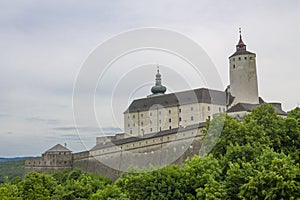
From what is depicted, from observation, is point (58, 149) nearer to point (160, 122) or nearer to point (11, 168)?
point (160, 122)

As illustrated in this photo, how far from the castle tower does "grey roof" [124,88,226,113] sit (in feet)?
6.91

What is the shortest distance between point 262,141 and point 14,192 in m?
19.6

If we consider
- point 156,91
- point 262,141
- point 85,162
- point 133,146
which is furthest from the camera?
point 156,91

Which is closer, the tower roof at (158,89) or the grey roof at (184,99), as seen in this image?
the grey roof at (184,99)

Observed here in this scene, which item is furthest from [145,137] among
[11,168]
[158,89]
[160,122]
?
[11,168]

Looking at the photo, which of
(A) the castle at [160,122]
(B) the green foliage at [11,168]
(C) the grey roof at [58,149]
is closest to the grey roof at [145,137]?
(A) the castle at [160,122]

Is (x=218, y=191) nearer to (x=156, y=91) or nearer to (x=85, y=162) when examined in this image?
(x=85, y=162)

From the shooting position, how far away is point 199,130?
48.8m

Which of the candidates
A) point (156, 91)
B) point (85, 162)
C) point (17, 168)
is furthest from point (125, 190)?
point (17, 168)

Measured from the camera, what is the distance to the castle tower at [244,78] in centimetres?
6438

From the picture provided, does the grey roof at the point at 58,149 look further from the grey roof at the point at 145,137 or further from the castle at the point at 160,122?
the grey roof at the point at 145,137

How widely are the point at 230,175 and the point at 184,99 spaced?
39.6m

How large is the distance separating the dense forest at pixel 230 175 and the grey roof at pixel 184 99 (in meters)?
23.2

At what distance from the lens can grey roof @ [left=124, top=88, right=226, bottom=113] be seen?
6429 cm
